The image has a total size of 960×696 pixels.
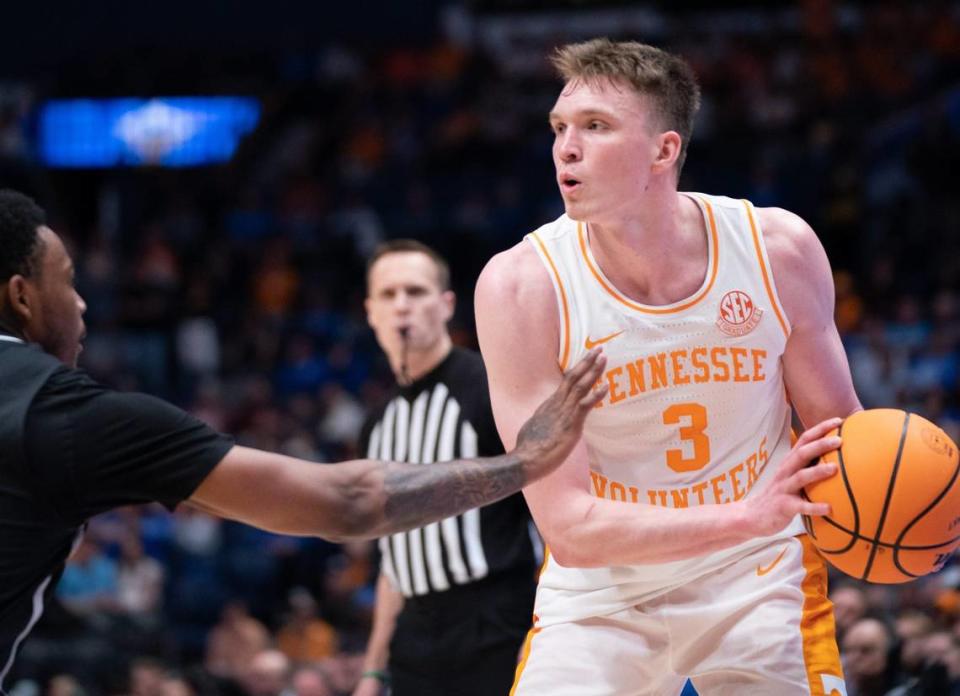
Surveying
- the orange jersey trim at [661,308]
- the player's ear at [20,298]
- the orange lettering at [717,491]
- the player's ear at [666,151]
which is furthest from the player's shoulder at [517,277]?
the player's ear at [20,298]

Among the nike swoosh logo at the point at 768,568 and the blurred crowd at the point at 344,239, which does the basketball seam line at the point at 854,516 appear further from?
the blurred crowd at the point at 344,239

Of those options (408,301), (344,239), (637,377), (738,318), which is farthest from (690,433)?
(344,239)

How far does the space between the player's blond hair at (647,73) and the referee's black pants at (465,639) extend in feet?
6.75

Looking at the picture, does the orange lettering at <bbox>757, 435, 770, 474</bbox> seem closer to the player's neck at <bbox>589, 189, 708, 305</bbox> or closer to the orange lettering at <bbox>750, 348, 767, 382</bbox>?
the orange lettering at <bbox>750, 348, 767, 382</bbox>

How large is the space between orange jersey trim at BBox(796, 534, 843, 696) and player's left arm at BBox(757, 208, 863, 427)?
0.43m

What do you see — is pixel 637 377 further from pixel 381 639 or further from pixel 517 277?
pixel 381 639

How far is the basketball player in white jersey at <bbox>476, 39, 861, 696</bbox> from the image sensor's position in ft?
13.1

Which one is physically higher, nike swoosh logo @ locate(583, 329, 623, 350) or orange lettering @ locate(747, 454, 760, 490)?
nike swoosh logo @ locate(583, 329, 623, 350)

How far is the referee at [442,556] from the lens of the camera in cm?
543

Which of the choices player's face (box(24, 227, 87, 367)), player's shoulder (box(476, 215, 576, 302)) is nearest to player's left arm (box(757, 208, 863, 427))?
player's shoulder (box(476, 215, 576, 302))

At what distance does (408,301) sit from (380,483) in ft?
8.88

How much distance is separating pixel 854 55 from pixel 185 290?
9.59 metres

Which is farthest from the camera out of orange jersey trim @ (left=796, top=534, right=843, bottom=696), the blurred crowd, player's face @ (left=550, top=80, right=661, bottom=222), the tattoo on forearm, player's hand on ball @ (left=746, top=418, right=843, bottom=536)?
the blurred crowd

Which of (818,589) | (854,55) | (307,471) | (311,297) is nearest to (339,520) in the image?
(307,471)
